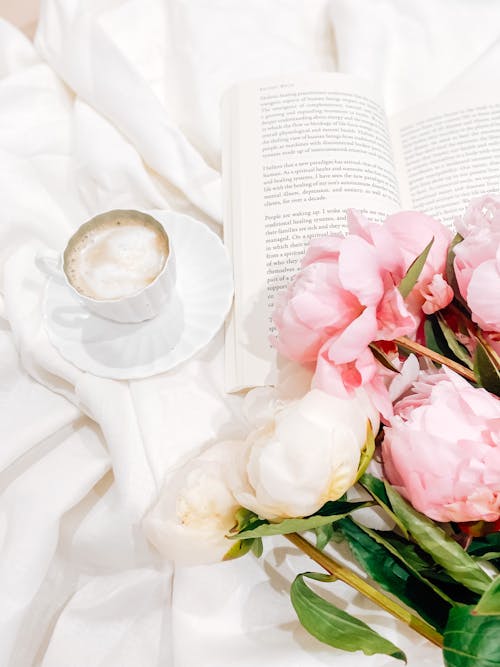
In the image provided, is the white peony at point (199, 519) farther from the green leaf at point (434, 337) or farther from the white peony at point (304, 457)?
the green leaf at point (434, 337)

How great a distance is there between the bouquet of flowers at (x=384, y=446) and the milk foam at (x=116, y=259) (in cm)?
21

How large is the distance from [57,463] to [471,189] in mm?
512

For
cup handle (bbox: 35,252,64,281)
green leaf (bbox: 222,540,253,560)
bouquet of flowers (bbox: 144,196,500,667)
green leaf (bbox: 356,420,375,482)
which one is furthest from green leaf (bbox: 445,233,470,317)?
cup handle (bbox: 35,252,64,281)

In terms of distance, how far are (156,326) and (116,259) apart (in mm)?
76

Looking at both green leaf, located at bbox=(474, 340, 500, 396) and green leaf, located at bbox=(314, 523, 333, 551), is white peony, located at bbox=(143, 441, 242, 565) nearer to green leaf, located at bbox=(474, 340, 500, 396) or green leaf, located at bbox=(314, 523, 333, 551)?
green leaf, located at bbox=(314, 523, 333, 551)

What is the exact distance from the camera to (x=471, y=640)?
0.34 metres

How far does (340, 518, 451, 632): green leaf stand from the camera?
0.40 meters

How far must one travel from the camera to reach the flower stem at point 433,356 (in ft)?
1.32

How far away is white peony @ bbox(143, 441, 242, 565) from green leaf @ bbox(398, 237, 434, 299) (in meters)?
0.16

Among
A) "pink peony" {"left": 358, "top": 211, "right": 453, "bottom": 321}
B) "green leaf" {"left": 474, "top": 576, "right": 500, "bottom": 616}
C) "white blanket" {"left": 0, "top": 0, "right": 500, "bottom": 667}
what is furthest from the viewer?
"white blanket" {"left": 0, "top": 0, "right": 500, "bottom": 667}

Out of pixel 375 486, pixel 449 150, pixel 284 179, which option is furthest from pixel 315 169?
pixel 375 486

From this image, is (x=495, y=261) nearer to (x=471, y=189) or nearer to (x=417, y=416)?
(x=417, y=416)

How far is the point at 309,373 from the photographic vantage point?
0.44 m

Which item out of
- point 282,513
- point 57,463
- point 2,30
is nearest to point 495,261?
point 282,513
